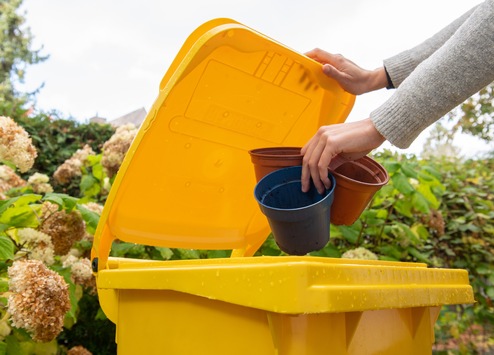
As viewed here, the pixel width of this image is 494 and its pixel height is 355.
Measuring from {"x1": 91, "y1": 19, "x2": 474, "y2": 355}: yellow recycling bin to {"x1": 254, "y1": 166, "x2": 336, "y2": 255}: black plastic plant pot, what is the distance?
92mm

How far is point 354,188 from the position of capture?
1.38 meters

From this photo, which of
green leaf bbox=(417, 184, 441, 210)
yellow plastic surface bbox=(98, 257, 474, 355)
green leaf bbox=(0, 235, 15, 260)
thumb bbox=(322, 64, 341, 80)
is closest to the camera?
yellow plastic surface bbox=(98, 257, 474, 355)

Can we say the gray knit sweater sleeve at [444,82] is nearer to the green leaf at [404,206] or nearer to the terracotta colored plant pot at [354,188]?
the terracotta colored plant pot at [354,188]

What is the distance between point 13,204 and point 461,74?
150 centimetres

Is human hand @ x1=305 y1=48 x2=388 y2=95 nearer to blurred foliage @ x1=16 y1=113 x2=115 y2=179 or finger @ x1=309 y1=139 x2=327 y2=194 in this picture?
finger @ x1=309 y1=139 x2=327 y2=194

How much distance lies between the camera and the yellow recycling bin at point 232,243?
979 millimetres

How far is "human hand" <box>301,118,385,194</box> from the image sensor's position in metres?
1.21

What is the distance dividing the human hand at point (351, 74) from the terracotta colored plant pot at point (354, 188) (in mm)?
317

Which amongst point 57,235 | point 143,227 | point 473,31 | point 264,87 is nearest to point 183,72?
point 264,87

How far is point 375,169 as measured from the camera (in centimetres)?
155

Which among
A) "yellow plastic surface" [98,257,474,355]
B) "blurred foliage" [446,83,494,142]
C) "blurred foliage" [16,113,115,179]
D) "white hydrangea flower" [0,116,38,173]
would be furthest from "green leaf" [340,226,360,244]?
"blurred foliage" [446,83,494,142]

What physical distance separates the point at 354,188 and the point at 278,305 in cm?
56

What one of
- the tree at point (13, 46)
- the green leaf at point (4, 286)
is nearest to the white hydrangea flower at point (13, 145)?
the green leaf at point (4, 286)

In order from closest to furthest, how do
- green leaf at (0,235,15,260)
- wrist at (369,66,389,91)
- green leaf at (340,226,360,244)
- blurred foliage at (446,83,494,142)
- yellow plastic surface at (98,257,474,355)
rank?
yellow plastic surface at (98,257,474,355)
green leaf at (0,235,15,260)
wrist at (369,66,389,91)
green leaf at (340,226,360,244)
blurred foliage at (446,83,494,142)
